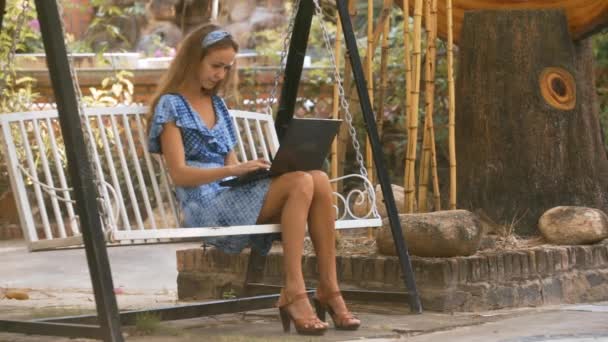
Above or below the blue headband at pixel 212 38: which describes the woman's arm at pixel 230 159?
below

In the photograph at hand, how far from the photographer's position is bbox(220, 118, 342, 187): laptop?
4082 mm

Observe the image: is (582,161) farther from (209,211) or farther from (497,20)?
(209,211)

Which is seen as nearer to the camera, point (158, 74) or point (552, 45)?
point (552, 45)

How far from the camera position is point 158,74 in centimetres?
1038

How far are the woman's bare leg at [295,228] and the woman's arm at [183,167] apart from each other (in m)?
0.12

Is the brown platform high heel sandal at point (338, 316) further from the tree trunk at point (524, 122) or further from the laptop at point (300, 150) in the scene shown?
the tree trunk at point (524, 122)

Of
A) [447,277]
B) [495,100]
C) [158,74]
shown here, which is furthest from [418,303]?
[158,74]

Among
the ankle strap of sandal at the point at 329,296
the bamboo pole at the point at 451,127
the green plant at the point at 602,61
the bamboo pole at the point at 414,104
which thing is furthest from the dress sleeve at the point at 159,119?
the green plant at the point at 602,61

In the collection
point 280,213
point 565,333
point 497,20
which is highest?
point 497,20

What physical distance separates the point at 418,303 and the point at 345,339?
2.35ft

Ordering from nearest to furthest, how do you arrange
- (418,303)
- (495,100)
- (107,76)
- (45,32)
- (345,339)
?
(45,32) → (345,339) → (418,303) → (495,100) → (107,76)

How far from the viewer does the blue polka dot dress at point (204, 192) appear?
4164mm

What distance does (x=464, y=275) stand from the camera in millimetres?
4730

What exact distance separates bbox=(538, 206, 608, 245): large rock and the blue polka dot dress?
1.52m
